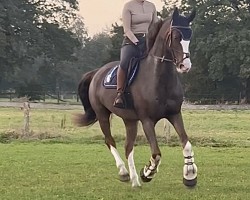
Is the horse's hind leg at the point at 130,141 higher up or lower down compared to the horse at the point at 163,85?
lower down

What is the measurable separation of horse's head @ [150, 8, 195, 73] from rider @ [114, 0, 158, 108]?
0.71 m

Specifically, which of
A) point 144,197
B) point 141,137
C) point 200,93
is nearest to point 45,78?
point 200,93

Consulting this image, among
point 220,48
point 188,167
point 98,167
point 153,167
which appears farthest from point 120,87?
point 220,48

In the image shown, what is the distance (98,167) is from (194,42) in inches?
2267

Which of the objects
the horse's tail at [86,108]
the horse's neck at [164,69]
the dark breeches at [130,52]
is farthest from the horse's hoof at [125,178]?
the horse's tail at [86,108]

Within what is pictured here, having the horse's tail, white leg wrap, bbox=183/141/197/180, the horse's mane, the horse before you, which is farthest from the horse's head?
the horse's tail

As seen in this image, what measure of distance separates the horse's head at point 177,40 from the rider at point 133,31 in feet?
2.32

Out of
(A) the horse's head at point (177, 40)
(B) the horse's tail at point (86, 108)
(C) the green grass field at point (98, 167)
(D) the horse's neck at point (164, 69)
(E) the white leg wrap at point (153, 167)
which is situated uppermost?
(A) the horse's head at point (177, 40)

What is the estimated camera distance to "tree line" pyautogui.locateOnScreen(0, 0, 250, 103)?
66.4 meters

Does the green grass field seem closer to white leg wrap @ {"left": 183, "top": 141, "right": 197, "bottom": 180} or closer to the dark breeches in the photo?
white leg wrap @ {"left": 183, "top": 141, "right": 197, "bottom": 180}

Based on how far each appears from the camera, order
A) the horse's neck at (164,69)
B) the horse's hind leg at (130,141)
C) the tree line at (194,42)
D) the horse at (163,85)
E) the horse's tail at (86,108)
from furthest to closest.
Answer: the tree line at (194,42), the horse's tail at (86,108), the horse's hind leg at (130,141), the horse's neck at (164,69), the horse at (163,85)

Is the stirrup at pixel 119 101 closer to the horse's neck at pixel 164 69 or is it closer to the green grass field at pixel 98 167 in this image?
the horse's neck at pixel 164 69

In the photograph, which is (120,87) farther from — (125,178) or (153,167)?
(125,178)

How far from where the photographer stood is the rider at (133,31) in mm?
10359
